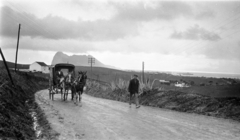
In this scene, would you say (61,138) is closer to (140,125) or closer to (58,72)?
(140,125)

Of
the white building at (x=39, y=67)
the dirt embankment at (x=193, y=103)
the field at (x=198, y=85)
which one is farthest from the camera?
the white building at (x=39, y=67)

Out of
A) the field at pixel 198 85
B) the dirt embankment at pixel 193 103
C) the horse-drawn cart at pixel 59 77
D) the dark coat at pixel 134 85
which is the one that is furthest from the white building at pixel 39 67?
the dark coat at pixel 134 85

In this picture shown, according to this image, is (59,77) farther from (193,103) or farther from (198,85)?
(198,85)

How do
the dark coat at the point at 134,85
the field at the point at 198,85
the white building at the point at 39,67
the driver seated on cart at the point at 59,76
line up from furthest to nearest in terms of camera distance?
the white building at the point at 39,67 < the field at the point at 198,85 < the driver seated on cart at the point at 59,76 < the dark coat at the point at 134,85

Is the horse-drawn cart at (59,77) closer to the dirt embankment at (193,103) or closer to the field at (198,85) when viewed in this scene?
the dirt embankment at (193,103)

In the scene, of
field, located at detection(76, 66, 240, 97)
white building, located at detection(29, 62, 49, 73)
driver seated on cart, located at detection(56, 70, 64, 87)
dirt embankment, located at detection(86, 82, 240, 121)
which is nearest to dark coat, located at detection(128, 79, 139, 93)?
dirt embankment, located at detection(86, 82, 240, 121)

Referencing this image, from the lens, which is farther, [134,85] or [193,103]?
[134,85]

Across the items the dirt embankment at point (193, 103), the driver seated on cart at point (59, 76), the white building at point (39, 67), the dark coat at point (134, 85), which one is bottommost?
the dirt embankment at point (193, 103)

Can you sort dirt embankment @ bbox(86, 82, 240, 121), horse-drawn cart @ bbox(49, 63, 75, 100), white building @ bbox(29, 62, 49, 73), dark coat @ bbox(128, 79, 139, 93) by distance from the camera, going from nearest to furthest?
1. dirt embankment @ bbox(86, 82, 240, 121)
2. dark coat @ bbox(128, 79, 139, 93)
3. horse-drawn cart @ bbox(49, 63, 75, 100)
4. white building @ bbox(29, 62, 49, 73)

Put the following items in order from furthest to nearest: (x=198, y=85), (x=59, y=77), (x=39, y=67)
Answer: (x=39, y=67), (x=198, y=85), (x=59, y=77)

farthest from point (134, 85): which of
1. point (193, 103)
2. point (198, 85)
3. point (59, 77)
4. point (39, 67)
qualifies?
point (39, 67)

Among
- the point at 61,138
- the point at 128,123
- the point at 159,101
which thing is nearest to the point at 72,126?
the point at 61,138

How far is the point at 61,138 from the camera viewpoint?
24.3ft

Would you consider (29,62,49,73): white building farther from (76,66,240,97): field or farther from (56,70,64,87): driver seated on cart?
(56,70,64,87): driver seated on cart
